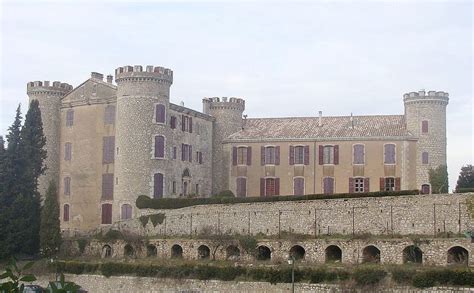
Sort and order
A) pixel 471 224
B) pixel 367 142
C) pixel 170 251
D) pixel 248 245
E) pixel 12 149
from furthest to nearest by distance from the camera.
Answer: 1. pixel 367 142
2. pixel 12 149
3. pixel 170 251
4. pixel 248 245
5. pixel 471 224

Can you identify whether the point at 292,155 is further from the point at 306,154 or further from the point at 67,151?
the point at 67,151

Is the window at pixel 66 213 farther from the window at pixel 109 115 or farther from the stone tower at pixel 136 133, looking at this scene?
the window at pixel 109 115

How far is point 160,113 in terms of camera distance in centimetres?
4775

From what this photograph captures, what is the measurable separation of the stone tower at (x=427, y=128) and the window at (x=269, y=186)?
1040 cm

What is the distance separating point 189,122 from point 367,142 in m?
13.3

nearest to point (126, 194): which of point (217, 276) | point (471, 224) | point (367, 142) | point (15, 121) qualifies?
point (15, 121)

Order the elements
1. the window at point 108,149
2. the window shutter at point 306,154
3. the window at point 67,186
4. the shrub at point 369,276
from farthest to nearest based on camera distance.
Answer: the window shutter at point 306,154 < the window at point 67,186 < the window at point 108,149 < the shrub at point 369,276

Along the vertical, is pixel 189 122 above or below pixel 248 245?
above

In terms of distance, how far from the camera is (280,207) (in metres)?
41.2

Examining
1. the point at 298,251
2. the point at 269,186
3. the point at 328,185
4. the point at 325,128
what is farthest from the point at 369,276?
the point at 325,128

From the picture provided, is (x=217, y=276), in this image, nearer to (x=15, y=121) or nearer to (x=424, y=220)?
(x=424, y=220)

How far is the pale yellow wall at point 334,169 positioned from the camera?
5081cm

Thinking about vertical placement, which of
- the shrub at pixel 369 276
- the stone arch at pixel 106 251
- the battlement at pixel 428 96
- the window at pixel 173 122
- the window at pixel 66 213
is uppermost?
the battlement at pixel 428 96

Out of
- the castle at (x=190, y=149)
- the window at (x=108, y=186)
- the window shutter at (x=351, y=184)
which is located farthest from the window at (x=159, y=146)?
the window shutter at (x=351, y=184)
